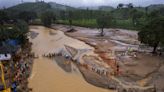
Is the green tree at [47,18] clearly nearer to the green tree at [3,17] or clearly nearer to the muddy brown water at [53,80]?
the green tree at [3,17]

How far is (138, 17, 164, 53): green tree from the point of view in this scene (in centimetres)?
4100

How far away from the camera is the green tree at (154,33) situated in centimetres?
4100

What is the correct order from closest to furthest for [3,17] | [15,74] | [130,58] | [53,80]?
[15,74], [53,80], [130,58], [3,17]

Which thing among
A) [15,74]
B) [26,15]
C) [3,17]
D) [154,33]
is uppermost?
[154,33]

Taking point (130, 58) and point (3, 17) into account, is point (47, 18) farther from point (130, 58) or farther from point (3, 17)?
point (130, 58)

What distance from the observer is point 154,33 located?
41.4 m

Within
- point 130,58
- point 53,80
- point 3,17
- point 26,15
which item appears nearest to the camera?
point 53,80

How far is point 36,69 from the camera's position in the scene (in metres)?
36.6

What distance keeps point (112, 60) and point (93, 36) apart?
1017 inches

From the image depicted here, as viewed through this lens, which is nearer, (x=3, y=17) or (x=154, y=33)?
(x=154, y=33)

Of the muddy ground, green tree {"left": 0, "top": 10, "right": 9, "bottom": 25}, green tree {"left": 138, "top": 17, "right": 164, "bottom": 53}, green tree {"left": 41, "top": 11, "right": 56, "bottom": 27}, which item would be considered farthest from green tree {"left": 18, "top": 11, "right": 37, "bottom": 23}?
green tree {"left": 138, "top": 17, "right": 164, "bottom": 53}

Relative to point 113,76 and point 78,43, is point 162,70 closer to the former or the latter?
point 113,76

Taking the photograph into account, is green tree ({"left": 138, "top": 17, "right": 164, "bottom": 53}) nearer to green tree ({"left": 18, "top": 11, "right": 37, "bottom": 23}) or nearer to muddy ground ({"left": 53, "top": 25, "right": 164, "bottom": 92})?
muddy ground ({"left": 53, "top": 25, "right": 164, "bottom": 92})

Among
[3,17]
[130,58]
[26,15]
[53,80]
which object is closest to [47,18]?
[26,15]
